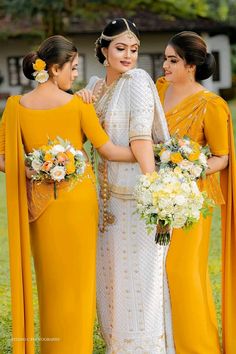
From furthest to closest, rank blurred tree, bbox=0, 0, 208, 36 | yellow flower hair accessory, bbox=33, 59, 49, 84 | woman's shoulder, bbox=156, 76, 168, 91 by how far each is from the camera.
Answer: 1. blurred tree, bbox=0, 0, 208, 36
2. woman's shoulder, bbox=156, 76, 168, 91
3. yellow flower hair accessory, bbox=33, 59, 49, 84

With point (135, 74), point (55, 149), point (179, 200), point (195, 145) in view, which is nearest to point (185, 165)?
point (195, 145)

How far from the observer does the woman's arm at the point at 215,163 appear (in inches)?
214

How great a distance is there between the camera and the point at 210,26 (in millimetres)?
36562

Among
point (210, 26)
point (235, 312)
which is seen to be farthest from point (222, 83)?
point (235, 312)

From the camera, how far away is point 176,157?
495 centimetres

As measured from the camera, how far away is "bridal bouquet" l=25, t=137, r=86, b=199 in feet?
15.1

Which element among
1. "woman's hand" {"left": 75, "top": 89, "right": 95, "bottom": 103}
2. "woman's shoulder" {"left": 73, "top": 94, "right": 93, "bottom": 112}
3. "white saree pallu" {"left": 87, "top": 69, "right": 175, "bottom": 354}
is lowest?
"white saree pallu" {"left": 87, "top": 69, "right": 175, "bottom": 354}

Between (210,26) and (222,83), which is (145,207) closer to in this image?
(210,26)

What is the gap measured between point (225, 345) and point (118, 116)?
1839 mm

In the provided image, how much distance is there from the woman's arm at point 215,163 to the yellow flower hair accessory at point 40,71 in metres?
1.29

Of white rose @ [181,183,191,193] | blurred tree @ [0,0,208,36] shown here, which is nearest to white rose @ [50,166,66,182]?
white rose @ [181,183,191,193]

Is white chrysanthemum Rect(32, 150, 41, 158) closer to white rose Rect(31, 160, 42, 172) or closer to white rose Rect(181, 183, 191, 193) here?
white rose Rect(31, 160, 42, 172)

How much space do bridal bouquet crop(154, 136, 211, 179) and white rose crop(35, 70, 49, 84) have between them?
0.81 m

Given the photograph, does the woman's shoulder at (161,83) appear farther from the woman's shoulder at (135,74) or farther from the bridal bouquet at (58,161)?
the bridal bouquet at (58,161)
